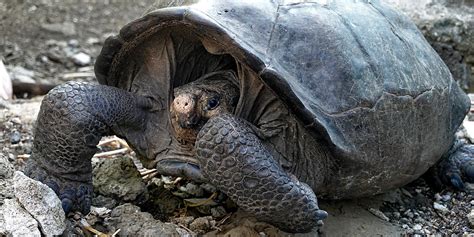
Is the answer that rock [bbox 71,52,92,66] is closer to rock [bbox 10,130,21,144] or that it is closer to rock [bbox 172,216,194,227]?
rock [bbox 10,130,21,144]

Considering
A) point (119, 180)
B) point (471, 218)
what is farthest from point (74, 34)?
point (471, 218)

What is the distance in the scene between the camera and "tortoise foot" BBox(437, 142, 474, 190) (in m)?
3.63

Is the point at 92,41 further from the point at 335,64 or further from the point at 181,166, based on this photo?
the point at 335,64

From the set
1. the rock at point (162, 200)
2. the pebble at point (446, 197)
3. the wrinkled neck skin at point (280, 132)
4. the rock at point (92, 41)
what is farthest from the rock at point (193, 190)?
the rock at point (92, 41)

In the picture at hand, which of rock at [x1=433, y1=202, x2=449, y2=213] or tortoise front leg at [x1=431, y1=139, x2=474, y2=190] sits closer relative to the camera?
rock at [x1=433, y1=202, x2=449, y2=213]

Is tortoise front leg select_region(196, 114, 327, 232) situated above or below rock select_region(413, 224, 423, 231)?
above

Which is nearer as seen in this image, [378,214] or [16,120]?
[378,214]

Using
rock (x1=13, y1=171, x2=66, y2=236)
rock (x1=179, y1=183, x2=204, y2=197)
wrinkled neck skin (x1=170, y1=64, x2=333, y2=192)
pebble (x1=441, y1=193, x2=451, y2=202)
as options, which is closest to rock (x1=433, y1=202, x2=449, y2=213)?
pebble (x1=441, y1=193, x2=451, y2=202)

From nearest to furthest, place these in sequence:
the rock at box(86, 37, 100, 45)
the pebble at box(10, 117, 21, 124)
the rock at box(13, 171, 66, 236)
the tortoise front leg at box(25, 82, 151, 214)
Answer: the rock at box(13, 171, 66, 236)
the tortoise front leg at box(25, 82, 151, 214)
the pebble at box(10, 117, 21, 124)
the rock at box(86, 37, 100, 45)

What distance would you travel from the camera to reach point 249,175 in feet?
8.61

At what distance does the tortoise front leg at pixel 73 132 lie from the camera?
283cm

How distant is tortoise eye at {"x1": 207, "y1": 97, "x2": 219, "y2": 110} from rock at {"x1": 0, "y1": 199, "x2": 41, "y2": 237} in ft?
2.59

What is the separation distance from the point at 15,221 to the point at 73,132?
48 centimetres

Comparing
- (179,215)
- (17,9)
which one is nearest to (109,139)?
(179,215)
